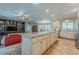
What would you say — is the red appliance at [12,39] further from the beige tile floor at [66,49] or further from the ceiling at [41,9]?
the beige tile floor at [66,49]

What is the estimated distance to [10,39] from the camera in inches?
85.9

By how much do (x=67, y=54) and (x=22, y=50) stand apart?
97 centimetres

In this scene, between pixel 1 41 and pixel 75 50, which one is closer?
pixel 1 41

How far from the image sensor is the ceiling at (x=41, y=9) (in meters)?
2.10

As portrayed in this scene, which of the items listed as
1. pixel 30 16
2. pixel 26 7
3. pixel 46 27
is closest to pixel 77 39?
pixel 46 27

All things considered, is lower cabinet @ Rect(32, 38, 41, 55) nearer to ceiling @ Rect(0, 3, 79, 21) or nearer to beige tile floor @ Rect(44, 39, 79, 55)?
beige tile floor @ Rect(44, 39, 79, 55)

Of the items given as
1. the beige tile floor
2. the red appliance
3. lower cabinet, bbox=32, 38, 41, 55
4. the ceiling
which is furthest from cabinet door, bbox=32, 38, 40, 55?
the ceiling

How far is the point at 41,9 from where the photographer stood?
7.18 ft

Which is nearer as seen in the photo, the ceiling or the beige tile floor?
the ceiling

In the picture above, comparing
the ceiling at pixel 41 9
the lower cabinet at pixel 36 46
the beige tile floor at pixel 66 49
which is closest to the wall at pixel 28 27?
the ceiling at pixel 41 9

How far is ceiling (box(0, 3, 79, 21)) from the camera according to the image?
6.88ft

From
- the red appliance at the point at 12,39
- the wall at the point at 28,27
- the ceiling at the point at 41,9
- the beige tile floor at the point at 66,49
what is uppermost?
the ceiling at the point at 41,9

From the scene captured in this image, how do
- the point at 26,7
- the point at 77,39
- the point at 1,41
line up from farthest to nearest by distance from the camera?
the point at 77,39 → the point at 26,7 → the point at 1,41
